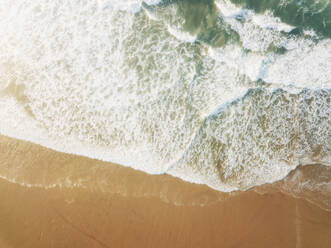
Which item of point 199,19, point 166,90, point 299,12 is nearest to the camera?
point 166,90

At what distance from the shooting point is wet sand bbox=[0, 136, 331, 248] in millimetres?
3861

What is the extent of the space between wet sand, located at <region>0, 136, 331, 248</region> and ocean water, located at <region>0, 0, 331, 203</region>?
225 millimetres

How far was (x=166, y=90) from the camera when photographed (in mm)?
4328

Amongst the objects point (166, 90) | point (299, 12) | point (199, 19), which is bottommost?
point (166, 90)

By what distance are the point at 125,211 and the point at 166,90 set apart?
2.14m

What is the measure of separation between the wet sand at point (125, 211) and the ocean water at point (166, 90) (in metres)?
0.22

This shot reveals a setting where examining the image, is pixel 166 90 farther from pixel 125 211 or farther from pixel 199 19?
pixel 125 211

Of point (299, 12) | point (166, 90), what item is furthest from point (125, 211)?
point (299, 12)

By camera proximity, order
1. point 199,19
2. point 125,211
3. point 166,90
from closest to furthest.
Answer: point 125,211 → point 166,90 → point 199,19

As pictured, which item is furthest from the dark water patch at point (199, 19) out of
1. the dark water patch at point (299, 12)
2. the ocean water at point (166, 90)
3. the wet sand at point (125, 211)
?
the wet sand at point (125, 211)

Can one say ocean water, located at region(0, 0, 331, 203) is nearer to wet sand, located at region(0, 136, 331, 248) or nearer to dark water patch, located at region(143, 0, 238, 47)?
dark water patch, located at region(143, 0, 238, 47)

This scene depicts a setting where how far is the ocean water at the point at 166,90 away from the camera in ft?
13.8

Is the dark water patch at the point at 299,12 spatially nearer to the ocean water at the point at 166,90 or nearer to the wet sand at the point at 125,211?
the ocean water at the point at 166,90

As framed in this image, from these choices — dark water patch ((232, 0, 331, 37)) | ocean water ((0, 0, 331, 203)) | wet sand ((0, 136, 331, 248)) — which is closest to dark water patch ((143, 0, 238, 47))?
ocean water ((0, 0, 331, 203))
